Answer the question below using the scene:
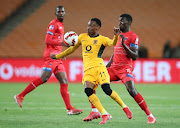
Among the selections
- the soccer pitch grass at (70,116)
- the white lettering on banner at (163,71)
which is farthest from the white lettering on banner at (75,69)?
the soccer pitch grass at (70,116)

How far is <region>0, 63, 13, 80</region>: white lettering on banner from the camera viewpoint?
17281 millimetres

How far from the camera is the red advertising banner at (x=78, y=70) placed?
1694 cm

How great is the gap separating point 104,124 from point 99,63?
3.31 ft

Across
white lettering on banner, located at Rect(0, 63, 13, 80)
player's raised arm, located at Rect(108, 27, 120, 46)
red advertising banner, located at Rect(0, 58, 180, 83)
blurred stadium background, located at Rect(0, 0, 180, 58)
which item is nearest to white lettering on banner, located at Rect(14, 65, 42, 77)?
red advertising banner, located at Rect(0, 58, 180, 83)

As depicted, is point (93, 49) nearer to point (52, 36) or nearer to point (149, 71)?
point (52, 36)

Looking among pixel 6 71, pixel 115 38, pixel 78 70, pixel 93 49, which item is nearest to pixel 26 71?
pixel 6 71

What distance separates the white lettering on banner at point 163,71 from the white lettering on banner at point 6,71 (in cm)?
626

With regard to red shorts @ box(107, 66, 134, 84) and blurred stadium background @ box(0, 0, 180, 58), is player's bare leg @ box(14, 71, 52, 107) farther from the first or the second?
blurred stadium background @ box(0, 0, 180, 58)

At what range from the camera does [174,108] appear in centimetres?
888

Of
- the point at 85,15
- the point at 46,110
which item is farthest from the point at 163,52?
the point at 46,110

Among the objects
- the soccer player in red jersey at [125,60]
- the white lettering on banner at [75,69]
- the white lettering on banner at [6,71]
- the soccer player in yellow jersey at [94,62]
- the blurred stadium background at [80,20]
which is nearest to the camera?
the soccer player in yellow jersey at [94,62]

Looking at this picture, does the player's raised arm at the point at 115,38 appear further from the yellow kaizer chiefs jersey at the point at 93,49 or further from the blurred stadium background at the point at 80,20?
the blurred stadium background at the point at 80,20

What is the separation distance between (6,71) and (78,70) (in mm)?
3104

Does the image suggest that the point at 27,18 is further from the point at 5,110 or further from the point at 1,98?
the point at 5,110
